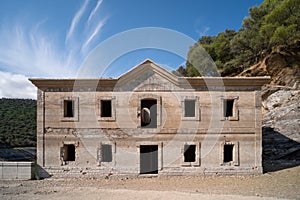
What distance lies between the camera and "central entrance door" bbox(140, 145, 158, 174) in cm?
1552

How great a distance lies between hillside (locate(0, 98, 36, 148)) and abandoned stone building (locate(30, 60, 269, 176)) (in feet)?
92.8

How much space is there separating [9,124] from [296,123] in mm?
47304

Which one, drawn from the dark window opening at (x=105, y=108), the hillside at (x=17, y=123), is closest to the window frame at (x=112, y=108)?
the dark window opening at (x=105, y=108)

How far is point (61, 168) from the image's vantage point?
14828 mm

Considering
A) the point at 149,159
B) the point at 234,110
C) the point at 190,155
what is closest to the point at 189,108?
the point at 234,110

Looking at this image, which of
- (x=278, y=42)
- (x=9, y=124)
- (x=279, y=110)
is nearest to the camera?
(x=279, y=110)

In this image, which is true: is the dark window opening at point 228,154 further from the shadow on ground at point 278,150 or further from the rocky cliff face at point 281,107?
the shadow on ground at point 278,150

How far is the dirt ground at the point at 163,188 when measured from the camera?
10414mm

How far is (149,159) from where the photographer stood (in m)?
15.6

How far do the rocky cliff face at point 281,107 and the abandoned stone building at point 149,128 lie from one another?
4354mm

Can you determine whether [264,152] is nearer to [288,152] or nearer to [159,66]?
[288,152]

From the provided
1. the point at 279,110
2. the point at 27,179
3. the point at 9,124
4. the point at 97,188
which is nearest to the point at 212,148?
the point at 97,188

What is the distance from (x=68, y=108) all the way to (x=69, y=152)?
3220 mm

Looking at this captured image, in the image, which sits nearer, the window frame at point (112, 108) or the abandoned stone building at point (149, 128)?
the abandoned stone building at point (149, 128)
